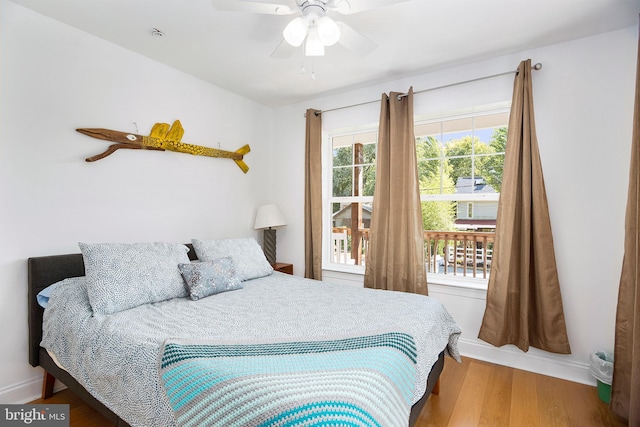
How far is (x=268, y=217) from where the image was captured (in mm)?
3484

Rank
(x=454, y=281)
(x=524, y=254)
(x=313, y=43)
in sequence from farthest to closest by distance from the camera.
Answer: (x=454, y=281)
(x=524, y=254)
(x=313, y=43)

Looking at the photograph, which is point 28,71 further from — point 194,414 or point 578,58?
point 578,58

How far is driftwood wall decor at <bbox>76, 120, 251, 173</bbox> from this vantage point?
7.52 feet

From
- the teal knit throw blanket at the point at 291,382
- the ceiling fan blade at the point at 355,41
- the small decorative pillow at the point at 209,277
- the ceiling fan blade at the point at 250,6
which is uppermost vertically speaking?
the ceiling fan blade at the point at 250,6

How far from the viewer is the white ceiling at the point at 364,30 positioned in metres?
1.93

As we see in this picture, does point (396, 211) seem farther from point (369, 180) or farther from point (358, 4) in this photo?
point (358, 4)

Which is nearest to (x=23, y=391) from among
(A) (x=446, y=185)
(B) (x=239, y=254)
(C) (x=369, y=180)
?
(B) (x=239, y=254)

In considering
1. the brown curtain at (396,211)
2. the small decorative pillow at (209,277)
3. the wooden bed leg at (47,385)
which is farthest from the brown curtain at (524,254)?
the wooden bed leg at (47,385)

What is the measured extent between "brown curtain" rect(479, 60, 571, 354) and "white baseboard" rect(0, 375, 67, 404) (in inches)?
131

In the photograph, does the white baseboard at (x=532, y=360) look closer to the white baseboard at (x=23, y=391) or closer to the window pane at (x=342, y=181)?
the window pane at (x=342, y=181)

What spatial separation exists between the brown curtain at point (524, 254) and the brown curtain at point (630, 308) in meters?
0.42

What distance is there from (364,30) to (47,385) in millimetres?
3269

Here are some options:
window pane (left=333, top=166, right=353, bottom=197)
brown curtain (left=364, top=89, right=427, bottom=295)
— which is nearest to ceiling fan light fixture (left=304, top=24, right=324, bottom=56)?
brown curtain (left=364, top=89, right=427, bottom=295)

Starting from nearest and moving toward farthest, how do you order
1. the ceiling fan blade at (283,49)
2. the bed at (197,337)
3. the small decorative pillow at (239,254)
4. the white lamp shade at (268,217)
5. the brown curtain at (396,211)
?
the bed at (197,337) → the ceiling fan blade at (283,49) → the small decorative pillow at (239,254) → the brown curtain at (396,211) → the white lamp shade at (268,217)
